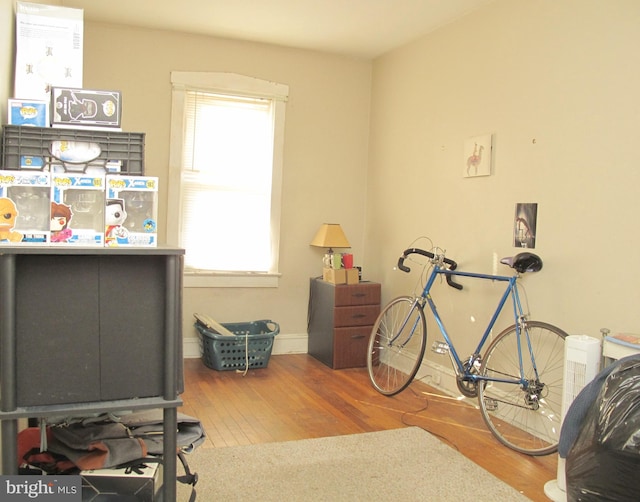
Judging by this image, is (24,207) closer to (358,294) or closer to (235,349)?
(235,349)

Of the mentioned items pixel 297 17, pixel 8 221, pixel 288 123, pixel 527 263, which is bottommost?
pixel 527 263

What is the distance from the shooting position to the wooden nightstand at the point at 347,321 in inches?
172

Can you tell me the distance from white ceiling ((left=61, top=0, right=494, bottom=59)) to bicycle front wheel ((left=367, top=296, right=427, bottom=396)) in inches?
76.1

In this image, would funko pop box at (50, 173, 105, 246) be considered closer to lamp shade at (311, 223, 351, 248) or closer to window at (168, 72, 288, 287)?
window at (168, 72, 288, 287)

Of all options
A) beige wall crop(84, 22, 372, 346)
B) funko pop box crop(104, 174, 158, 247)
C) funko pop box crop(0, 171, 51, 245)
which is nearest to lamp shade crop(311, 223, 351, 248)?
beige wall crop(84, 22, 372, 346)

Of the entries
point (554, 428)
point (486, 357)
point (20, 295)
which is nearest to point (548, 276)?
point (486, 357)

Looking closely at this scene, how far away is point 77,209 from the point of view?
59.1 inches

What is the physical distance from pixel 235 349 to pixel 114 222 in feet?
9.27

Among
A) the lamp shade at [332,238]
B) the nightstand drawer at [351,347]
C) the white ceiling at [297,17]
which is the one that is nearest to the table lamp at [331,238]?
the lamp shade at [332,238]

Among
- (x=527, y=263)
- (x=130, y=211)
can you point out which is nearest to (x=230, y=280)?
(x=527, y=263)

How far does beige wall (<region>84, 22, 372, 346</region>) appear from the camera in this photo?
428cm

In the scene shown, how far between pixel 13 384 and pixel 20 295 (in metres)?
0.22

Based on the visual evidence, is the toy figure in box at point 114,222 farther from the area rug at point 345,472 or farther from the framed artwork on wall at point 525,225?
the framed artwork on wall at point 525,225

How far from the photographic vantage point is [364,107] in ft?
16.4
